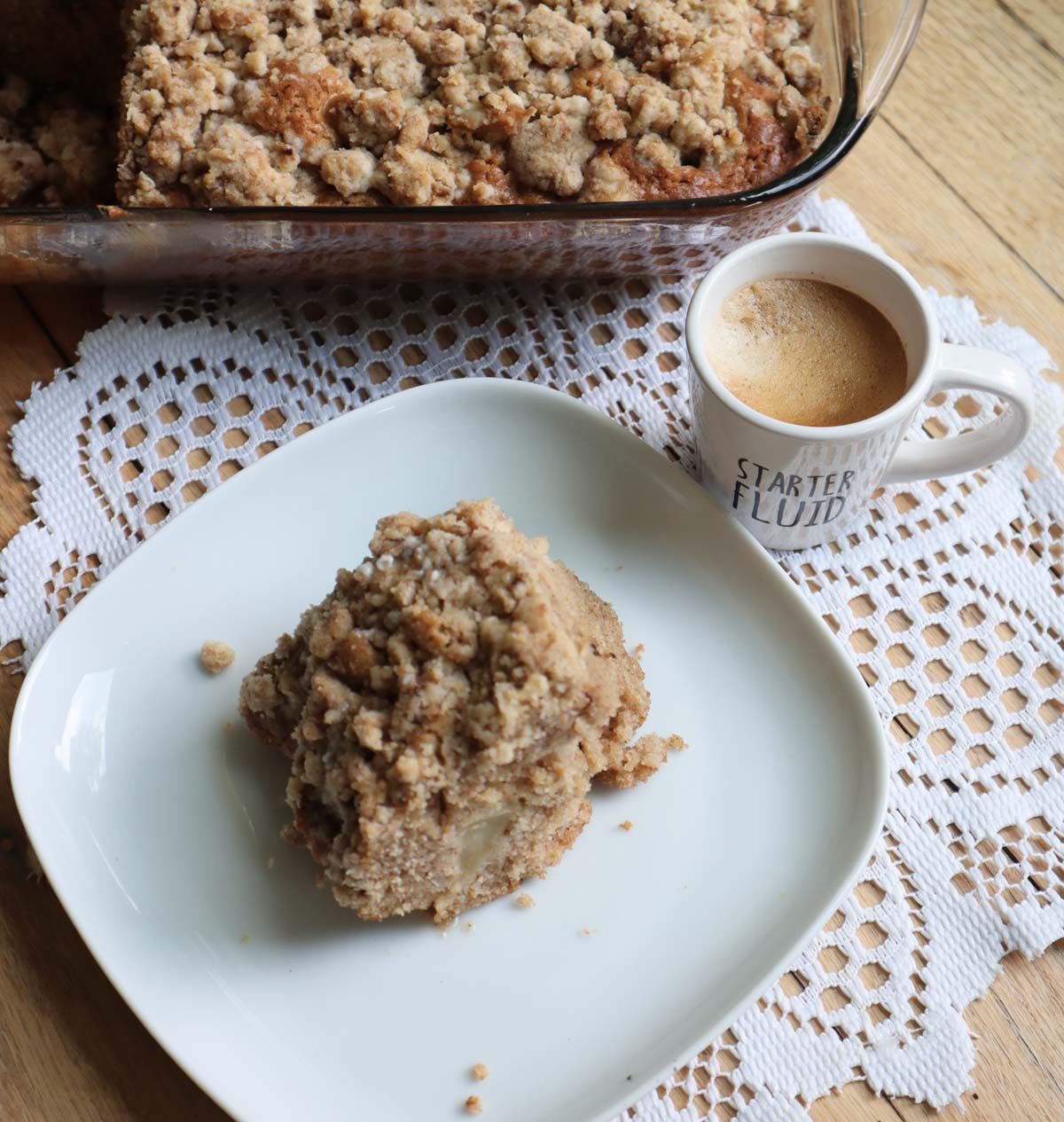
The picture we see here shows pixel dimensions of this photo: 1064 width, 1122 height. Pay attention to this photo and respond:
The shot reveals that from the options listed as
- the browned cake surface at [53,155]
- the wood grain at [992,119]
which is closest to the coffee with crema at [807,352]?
the wood grain at [992,119]

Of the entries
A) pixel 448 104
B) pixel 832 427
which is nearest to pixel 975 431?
pixel 832 427

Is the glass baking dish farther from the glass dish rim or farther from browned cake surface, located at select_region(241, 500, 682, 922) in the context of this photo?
browned cake surface, located at select_region(241, 500, 682, 922)

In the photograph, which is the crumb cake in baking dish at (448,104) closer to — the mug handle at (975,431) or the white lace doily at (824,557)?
the white lace doily at (824,557)

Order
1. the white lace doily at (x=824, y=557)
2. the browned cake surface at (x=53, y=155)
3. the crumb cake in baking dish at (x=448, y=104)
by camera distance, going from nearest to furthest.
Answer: the white lace doily at (x=824, y=557) < the crumb cake in baking dish at (x=448, y=104) < the browned cake surface at (x=53, y=155)

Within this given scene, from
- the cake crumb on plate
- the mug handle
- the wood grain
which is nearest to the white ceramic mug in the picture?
the mug handle

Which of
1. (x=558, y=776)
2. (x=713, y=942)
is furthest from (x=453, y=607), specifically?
(x=713, y=942)

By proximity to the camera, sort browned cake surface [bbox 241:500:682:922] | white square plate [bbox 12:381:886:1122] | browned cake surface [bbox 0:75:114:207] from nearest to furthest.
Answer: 1. browned cake surface [bbox 241:500:682:922]
2. white square plate [bbox 12:381:886:1122]
3. browned cake surface [bbox 0:75:114:207]
